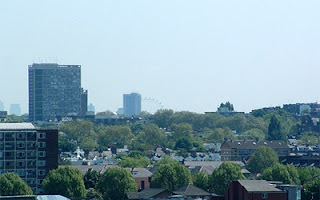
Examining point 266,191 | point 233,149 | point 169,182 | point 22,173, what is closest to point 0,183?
point 22,173

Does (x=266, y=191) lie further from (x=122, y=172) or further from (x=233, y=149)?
(x=233, y=149)

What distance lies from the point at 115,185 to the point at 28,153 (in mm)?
11186

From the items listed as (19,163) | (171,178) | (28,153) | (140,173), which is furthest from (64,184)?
(140,173)

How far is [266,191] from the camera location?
83438 millimetres

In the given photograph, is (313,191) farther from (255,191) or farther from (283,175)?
(283,175)

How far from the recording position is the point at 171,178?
11775cm

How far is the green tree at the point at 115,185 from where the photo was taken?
357 ft

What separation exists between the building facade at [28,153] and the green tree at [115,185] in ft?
22.4

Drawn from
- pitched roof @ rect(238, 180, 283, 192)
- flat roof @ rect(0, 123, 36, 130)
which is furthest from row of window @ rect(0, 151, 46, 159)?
pitched roof @ rect(238, 180, 283, 192)

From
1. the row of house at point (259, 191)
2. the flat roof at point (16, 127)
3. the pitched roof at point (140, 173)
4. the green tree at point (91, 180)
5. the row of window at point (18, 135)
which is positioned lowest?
the pitched roof at point (140, 173)

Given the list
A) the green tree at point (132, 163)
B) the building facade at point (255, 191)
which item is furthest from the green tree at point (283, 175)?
the green tree at point (132, 163)

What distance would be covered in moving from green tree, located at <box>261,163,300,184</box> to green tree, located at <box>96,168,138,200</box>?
18.2m

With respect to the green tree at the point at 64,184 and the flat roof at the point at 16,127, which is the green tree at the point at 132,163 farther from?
the green tree at the point at 64,184

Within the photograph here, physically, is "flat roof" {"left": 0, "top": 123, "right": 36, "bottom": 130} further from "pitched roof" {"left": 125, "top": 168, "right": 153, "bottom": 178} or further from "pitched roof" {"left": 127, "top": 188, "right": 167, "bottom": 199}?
"pitched roof" {"left": 125, "top": 168, "right": 153, "bottom": 178}
